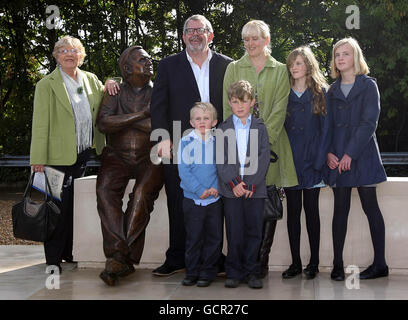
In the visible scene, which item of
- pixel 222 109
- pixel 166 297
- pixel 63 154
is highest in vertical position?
pixel 222 109

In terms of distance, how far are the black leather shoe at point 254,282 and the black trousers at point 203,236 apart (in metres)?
0.30

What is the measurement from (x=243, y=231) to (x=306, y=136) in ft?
2.84

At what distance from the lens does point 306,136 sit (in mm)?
4477

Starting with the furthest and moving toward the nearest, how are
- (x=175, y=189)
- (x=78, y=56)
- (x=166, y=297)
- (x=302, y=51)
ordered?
(x=78, y=56)
(x=175, y=189)
(x=302, y=51)
(x=166, y=297)

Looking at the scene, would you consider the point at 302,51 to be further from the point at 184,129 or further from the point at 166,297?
the point at 166,297

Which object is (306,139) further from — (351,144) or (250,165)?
(250,165)

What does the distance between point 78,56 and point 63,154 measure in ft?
2.84

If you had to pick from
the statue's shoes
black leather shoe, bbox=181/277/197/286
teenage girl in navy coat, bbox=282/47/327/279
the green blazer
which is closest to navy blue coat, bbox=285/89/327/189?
teenage girl in navy coat, bbox=282/47/327/279

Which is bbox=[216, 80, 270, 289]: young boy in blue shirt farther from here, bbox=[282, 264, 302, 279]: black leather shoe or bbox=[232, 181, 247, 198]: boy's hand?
bbox=[282, 264, 302, 279]: black leather shoe

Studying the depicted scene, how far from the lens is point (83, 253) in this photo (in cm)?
521

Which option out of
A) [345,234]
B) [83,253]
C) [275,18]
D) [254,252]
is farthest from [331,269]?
[275,18]

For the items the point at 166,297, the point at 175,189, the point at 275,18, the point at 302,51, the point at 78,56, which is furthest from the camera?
the point at 275,18

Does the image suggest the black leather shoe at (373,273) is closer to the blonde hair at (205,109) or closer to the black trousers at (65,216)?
the blonde hair at (205,109)

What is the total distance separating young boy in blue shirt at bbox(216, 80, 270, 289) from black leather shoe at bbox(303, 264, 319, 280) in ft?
1.51
